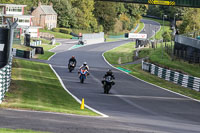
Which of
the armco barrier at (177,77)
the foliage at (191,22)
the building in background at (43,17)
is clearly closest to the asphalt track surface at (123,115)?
the armco barrier at (177,77)

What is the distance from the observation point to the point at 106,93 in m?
29.5

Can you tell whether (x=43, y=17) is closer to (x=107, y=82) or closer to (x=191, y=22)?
(x=191, y=22)

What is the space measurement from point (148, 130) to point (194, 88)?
883 inches

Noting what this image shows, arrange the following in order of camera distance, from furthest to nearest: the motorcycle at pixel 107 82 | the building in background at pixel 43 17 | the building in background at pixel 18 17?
the building in background at pixel 43 17 < the building in background at pixel 18 17 < the motorcycle at pixel 107 82

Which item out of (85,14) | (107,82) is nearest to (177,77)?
(107,82)

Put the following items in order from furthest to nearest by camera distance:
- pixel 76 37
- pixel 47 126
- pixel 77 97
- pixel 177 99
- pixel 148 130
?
pixel 76 37 → pixel 177 99 → pixel 77 97 → pixel 148 130 → pixel 47 126

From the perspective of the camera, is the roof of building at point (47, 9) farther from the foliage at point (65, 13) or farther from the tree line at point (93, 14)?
the tree line at point (93, 14)

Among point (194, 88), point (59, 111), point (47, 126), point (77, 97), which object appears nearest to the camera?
point (47, 126)

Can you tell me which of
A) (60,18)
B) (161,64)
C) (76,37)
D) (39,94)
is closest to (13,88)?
(39,94)

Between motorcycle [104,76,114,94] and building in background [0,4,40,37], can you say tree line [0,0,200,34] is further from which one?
motorcycle [104,76,114,94]

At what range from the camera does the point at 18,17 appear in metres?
114

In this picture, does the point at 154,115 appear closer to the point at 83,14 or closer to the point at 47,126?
the point at 47,126

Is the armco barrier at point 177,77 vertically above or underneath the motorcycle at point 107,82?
underneath

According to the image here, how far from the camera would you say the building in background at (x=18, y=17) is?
10969cm
